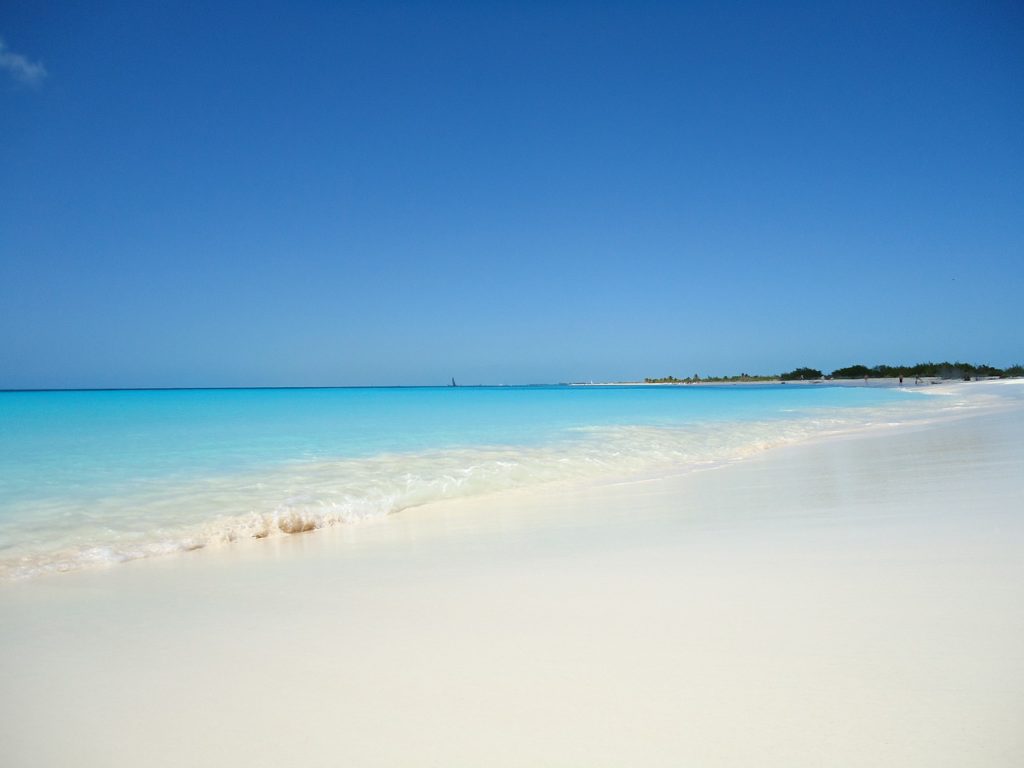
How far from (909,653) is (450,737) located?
1.48 metres

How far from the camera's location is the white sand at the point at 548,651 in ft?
4.86

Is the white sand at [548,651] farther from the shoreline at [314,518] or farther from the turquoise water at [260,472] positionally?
the turquoise water at [260,472]

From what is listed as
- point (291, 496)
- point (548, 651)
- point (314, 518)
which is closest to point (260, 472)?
point (291, 496)

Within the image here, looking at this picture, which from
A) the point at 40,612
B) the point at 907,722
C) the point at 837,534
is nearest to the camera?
the point at 907,722

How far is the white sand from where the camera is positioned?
4.86 ft

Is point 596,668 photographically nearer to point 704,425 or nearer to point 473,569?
point 473,569

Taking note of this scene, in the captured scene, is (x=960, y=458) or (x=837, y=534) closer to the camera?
(x=837, y=534)

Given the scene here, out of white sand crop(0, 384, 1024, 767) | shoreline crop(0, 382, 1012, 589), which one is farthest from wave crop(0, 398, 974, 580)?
white sand crop(0, 384, 1024, 767)

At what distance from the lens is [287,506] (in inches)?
192

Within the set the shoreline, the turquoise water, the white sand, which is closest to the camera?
the white sand

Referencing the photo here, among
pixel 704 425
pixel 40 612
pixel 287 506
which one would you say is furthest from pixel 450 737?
pixel 704 425

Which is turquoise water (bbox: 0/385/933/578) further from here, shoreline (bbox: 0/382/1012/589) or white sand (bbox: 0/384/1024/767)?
white sand (bbox: 0/384/1024/767)

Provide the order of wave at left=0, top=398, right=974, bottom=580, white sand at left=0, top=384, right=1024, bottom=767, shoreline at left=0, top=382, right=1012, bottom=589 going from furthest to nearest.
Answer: wave at left=0, top=398, right=974, bottom=580 → shoreline at left=0, top=382, right=1012, bottom=589 → white sand at left=0, top=384, right=1024, bottom=767

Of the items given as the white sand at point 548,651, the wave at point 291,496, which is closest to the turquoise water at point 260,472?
the wave at point 291,496
